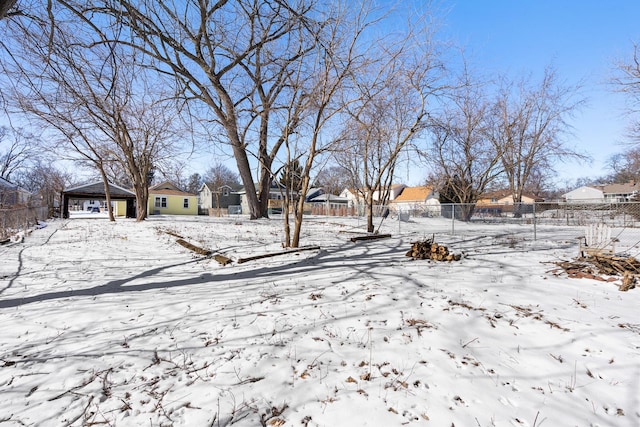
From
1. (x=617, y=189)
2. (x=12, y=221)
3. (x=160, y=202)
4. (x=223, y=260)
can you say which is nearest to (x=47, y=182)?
(x=160, y=202)

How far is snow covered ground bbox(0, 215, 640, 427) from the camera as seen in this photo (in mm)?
2129

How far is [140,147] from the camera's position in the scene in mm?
19219

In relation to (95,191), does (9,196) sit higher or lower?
lower

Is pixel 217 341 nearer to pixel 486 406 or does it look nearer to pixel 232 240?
pixel 486 406

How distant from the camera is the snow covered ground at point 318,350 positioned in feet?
6.98

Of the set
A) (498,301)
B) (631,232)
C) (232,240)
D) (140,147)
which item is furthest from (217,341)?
(140,147)

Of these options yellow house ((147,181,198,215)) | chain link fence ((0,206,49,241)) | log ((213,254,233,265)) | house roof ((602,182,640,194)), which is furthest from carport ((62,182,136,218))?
house roof ((602,182,640,194))

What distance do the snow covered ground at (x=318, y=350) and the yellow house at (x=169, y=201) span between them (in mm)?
32243

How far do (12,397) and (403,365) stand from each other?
3.14 meters

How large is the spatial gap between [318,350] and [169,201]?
37.7 metres

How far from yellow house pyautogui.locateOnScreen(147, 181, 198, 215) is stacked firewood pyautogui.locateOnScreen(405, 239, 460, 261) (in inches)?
1368

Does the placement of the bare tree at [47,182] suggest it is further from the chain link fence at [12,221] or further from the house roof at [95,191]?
the chain link fence at [12,221]

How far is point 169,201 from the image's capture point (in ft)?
117

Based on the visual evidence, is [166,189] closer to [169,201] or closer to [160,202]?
[169,201]
